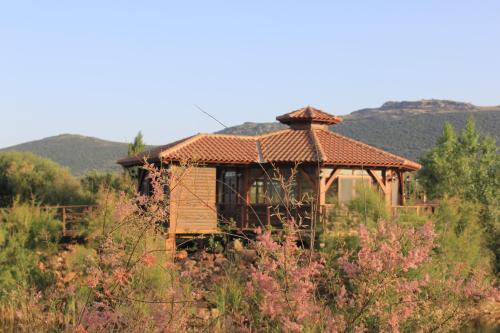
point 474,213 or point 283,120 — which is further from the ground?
point 283,120

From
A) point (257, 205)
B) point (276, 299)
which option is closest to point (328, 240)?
point (257, 205)

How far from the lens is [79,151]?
344 feet

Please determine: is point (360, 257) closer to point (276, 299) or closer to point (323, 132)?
point (276, 299)

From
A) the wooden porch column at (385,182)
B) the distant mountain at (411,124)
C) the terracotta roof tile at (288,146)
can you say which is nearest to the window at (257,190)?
the terracotta roof tile at (288,146)

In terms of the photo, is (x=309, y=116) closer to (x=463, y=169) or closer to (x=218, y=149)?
(x=218, y=149)

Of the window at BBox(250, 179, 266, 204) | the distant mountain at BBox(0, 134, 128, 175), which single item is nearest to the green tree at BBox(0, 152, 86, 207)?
the window at BBox(250, 179, 266, 204)

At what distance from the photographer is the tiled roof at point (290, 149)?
75.1 ft

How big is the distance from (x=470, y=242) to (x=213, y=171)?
28.8 feet

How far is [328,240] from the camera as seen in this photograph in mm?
19266

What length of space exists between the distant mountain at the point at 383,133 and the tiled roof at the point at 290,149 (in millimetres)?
60068

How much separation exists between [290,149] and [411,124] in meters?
79.9

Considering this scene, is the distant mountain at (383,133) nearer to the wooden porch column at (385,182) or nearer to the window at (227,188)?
the wooden porch column at (385,182)

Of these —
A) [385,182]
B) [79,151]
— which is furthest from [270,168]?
[79,151]

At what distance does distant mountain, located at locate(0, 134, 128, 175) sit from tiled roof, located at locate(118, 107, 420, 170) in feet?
230
